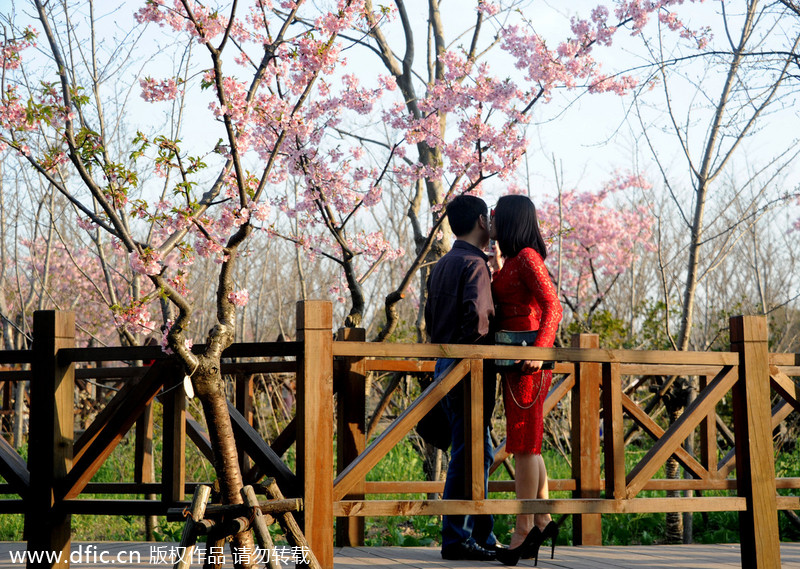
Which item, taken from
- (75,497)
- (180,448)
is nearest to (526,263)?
(180,448)

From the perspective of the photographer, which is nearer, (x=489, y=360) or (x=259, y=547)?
(x=259, y=547)

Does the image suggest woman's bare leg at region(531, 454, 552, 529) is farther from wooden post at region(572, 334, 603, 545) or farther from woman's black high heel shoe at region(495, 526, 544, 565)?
wooden post at region(572, 334, 603, 545)

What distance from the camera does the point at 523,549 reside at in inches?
152

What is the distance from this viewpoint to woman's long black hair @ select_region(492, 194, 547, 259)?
12.9ft

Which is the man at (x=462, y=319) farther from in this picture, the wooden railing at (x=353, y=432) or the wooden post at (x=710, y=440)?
the wooden post at (x=710, y=440)

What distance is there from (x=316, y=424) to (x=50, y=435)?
1.34m

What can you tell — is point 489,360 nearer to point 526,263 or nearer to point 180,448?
point 526,263

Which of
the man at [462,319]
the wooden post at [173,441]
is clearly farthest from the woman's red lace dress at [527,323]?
the wooden post at [173,441]

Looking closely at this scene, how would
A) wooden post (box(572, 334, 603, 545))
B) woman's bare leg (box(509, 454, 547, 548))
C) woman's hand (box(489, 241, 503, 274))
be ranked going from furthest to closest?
wooden post (box(572, 334, 603, 545)), woman's hand (box(489, 241, 503, 274)), woman's bare leg (box(509, 454, 547, 548))

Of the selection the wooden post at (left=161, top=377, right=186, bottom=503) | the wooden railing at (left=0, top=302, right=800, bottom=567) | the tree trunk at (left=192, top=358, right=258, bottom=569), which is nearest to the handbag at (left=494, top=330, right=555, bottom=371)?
the wooden railing at (left=0, top=302, right=800, bottom=567)

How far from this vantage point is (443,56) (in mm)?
7301

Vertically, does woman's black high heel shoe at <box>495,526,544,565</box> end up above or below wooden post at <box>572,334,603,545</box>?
below

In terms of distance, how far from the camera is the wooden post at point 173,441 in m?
3.66

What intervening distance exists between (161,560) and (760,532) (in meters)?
3.03
